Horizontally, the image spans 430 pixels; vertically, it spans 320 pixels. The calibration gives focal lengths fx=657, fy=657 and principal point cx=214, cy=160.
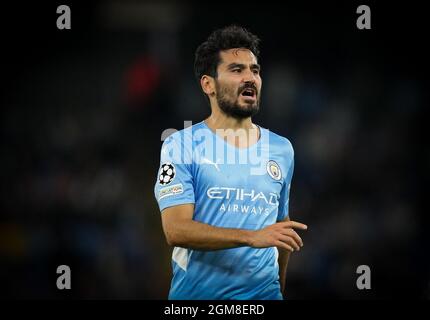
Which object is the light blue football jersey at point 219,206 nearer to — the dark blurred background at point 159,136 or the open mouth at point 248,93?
the open mouth at point 248,93

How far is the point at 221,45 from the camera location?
5.69 m

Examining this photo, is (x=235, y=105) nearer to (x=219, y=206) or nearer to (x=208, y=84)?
(x=208, y=84)

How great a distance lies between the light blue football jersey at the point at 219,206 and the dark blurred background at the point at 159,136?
393 centimetres

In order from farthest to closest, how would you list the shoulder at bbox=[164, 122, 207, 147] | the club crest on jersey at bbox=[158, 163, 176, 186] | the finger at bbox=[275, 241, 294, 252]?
the shoulder at bbox=[164, 122, 207, 147] < the club crest on jersey at bbox=[158, 163, 176, 186] < the finger at bbox=[275, 241, 294, 252]

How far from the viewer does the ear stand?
566cm

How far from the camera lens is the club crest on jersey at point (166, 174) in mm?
5118

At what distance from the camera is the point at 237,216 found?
5168mm

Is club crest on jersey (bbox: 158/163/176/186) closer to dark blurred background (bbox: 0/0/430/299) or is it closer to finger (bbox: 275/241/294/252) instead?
finger (bbox: 275/241/294/252)

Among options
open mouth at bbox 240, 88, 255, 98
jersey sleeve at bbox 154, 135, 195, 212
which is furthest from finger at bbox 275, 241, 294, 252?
open mouth at bbox 240, 88, 255, 98

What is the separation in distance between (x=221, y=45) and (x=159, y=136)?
5189mm

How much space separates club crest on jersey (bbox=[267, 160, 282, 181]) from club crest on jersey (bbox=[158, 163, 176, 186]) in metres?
0.82

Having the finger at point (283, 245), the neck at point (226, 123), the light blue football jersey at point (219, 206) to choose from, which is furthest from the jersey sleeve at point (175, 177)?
the finger at point (283, 245)

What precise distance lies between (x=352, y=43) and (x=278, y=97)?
6.40 feet
